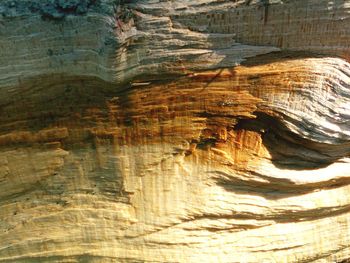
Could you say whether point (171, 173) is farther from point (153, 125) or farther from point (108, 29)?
point (108, 29)

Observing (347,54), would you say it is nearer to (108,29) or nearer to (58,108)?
(108,29)

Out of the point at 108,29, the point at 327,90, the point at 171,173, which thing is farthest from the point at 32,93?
the point at 327,90

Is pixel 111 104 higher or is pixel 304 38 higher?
pixel 304 38

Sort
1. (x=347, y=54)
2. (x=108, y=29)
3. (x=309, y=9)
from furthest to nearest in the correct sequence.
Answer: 1. (x=347, y=54)
2. (x=309, y=9)
3. (x=108, y=29)

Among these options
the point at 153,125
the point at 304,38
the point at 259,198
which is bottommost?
the point at 259,198

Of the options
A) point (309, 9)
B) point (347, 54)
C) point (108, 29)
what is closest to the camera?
point (108, 29)

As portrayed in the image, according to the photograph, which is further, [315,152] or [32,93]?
[315,152]

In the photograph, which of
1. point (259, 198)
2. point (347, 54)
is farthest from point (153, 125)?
point (347, 54)
